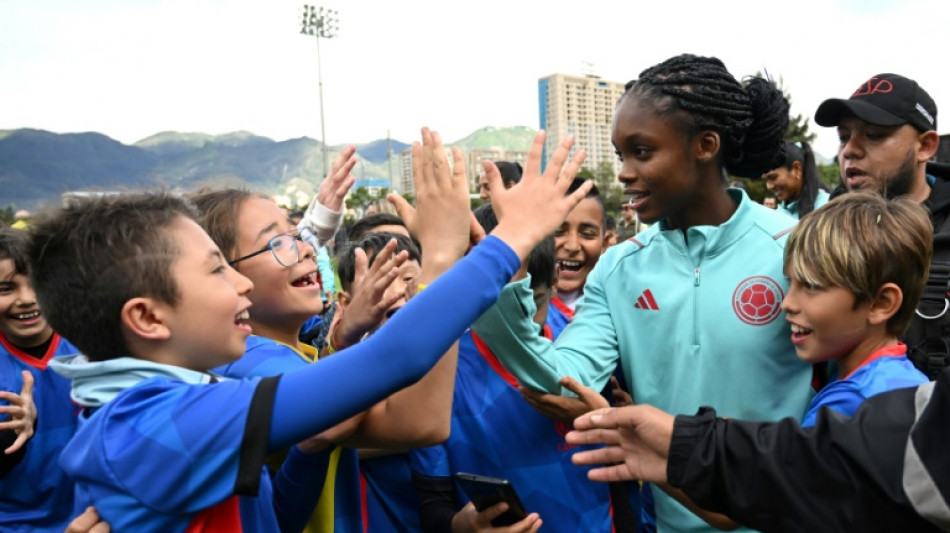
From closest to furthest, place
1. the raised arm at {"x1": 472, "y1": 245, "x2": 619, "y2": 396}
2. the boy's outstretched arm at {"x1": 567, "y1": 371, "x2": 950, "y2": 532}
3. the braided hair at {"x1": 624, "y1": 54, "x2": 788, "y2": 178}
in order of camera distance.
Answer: the boy's outstretched arm at {"x1": 567, "y1": 371, "x2": 950, "y2": 532} < the raised arm at {"x1": 472, "y1": 245, "x2": 619, "y2": 396} < the braided hair at {"x1": 624, "y1": 54, "x2": 788, "y2": 178}

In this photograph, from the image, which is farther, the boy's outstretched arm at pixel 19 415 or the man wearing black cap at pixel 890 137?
the man wearing black cap at pixel 890 137

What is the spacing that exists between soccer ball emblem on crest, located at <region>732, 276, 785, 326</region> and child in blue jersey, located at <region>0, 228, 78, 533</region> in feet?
9.33

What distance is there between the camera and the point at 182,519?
1.47m

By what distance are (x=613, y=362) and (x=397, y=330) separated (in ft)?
3.70

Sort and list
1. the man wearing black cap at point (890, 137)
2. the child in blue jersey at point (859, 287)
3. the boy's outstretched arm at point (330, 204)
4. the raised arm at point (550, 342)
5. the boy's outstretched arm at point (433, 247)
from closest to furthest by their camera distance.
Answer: the boy's outstretched arm at point (433, 247) → the child in blue jersey at point (859, 287) → the raised arm at point (550, 342) → the man wearing black cap at point (890, 137) → the boy's outstretched arm at point (330, 204)

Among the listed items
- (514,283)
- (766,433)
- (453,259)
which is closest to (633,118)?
(514,283)

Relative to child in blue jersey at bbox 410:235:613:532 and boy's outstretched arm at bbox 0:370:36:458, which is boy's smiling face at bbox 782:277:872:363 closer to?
child in blue jersey at bbox 410:235:613:532

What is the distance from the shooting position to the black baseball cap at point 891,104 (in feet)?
10.0

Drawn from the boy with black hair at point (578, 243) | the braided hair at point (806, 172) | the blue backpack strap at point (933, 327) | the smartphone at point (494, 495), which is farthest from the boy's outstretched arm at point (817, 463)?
the braided hair at point (806, 172)

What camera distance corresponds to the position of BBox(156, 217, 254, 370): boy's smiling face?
1.63 m

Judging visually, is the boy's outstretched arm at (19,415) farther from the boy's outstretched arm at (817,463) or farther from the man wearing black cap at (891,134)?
the man wearing black cap at (891,134)

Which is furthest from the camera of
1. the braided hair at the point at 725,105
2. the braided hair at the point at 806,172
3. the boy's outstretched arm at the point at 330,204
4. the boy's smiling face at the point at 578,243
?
the braided hair at the point at 806,172

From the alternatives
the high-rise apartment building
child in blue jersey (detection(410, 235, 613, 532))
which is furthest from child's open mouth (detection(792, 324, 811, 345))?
the high-rise apartment building

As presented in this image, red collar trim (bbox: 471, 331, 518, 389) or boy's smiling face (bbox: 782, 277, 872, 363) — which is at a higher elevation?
boy's smiling face (bbox: 782, 277, 872, 363)
